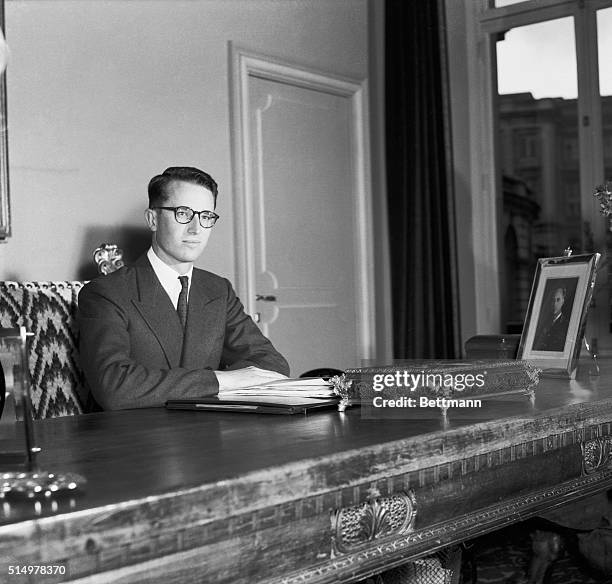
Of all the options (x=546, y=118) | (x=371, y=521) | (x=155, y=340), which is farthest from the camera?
(x=546, y=118)

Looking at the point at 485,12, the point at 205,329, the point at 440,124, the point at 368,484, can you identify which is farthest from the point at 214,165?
the point at 368,484

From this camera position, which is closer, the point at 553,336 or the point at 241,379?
the point at 241,379

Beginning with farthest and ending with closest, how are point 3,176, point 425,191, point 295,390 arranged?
point 425,191
point 3,176
point 295,390

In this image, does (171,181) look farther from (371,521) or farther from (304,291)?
(304,291)

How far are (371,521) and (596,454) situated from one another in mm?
706

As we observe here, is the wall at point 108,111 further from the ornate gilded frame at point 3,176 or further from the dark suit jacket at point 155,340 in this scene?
the dark suit jacket at point 155,340

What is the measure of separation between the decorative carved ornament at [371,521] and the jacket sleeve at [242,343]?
4.50ft

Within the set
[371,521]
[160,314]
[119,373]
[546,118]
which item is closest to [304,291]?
[546,118]

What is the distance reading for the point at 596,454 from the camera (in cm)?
171

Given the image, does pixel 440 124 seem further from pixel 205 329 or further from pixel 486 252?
pixel 205 329

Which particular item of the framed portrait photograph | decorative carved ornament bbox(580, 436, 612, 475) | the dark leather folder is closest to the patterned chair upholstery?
the dark leather folder

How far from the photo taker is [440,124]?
199 inches

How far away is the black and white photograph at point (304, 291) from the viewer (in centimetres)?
105

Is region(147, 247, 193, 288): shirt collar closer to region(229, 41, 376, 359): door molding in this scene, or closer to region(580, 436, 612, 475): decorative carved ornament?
region(580, 436, 612, 475): decorative carved ornament
